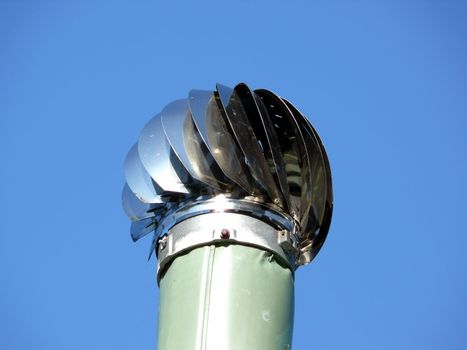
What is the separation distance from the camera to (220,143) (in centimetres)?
1021

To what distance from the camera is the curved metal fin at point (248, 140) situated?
33.4ft

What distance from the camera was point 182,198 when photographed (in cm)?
1030

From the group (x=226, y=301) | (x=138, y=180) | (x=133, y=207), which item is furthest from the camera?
(x=133, y=207)

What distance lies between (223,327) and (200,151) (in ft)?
4.66

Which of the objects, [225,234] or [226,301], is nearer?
[226,301]

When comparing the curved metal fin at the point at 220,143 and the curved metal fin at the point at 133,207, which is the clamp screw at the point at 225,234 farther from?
the curved metal fin at the point at 133,207

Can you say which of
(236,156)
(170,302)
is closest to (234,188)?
(236,156)

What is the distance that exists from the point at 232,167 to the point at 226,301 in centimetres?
105

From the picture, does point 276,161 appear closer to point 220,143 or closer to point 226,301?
point 220,143

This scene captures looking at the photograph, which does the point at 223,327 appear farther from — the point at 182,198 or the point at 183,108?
the point at 183,108

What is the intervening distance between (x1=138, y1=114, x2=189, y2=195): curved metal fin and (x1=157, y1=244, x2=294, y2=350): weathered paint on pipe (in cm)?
58

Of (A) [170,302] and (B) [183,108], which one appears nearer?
(A) [170,302]

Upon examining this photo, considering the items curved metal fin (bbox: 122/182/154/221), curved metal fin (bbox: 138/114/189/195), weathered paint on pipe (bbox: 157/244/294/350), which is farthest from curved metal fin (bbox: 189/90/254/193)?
curved metal fin (bbox: 122/182/154/221)

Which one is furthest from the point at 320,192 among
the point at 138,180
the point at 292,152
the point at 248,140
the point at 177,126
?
the point at 138,180
